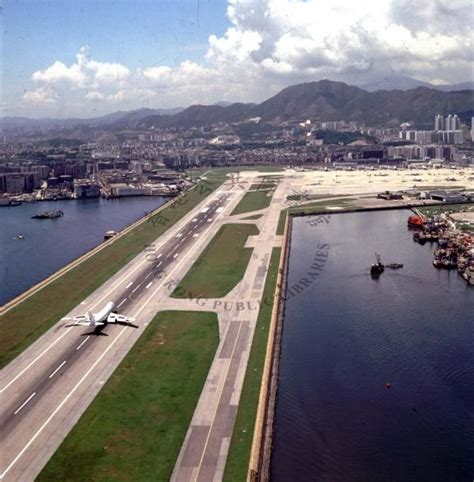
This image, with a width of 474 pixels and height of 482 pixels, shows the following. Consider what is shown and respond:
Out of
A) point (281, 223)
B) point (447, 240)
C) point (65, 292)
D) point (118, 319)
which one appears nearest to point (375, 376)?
point (118, 319)

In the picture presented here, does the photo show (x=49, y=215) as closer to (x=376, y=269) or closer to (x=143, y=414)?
(x=376, y=269)

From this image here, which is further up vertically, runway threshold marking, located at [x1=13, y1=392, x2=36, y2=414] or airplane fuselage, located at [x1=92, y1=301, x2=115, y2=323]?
airplane fuselage, located at [x1=92, y1=301, x2=115, y2=323]

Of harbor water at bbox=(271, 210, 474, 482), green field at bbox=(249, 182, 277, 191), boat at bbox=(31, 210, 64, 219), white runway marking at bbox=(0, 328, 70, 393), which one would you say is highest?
green field at bbox=(249, 182, 277, 191)

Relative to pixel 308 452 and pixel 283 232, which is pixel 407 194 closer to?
pixel 283 232

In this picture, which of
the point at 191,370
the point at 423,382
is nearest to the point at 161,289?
the point at 191,370

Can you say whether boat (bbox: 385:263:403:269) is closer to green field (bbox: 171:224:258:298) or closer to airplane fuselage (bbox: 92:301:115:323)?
green field (bbox: 171:224:258:298)

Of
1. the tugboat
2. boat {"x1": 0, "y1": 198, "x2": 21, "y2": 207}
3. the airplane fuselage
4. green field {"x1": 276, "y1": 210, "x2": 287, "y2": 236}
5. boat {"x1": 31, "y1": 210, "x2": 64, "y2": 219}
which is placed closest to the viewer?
the airplane fuselage

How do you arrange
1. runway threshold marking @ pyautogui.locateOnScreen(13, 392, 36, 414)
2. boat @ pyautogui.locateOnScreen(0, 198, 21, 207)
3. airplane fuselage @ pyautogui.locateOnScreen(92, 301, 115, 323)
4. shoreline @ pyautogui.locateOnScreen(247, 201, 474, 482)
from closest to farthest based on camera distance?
shoreline @ pyautogui.locateOnScreen(247, 201, 474, 482), runway threshold marking @ pyautogui.locateOnScreen(13, 392, 36, 414), airplane fuselage @ pyautogui.locateOnScreen(92, 301, 115, 323), boat @ pyautogui.locateOnScreen(0, 198, 21, 207)

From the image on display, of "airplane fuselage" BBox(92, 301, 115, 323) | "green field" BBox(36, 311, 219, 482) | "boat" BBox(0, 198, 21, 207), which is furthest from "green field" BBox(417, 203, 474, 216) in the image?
"boat" BBox(0, 198, 21, 207)
